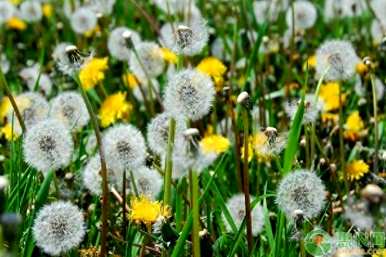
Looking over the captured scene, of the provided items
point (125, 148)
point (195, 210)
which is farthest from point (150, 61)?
point (195, 210)

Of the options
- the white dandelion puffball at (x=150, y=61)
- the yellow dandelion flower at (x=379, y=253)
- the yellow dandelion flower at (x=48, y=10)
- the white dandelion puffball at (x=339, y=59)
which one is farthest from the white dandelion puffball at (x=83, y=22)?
the yellow dandelion flower at (x=379, y=253)

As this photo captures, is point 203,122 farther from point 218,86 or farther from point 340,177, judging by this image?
point 340,177

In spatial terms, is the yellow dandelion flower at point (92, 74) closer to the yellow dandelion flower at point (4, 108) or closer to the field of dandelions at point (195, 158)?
the field of dandelions at point (195, 158)

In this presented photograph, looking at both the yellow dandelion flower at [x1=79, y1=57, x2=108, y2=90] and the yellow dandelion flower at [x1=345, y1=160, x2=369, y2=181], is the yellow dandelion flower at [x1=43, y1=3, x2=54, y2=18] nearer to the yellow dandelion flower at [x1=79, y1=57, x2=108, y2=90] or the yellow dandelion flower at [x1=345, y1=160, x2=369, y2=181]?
the yellow dandelion flower at [x1=79, y1=57, x2=108, y2=90]

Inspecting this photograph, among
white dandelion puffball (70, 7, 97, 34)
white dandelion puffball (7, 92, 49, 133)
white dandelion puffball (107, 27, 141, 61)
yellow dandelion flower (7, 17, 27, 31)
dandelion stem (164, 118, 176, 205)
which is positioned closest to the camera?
dandelion stem (164, 118, 176, 205)

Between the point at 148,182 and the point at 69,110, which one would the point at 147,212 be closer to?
the point at 148,182

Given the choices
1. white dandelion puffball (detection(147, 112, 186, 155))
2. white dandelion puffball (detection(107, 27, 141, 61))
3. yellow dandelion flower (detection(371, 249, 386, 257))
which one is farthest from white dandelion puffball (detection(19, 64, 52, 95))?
yellow dandelion flower (detection(371, 249, 386, 257))

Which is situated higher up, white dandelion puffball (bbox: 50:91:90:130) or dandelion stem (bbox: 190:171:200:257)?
white dandelion puffball (bbox: 50:91:90:130)

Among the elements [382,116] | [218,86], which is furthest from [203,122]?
[382,116]
